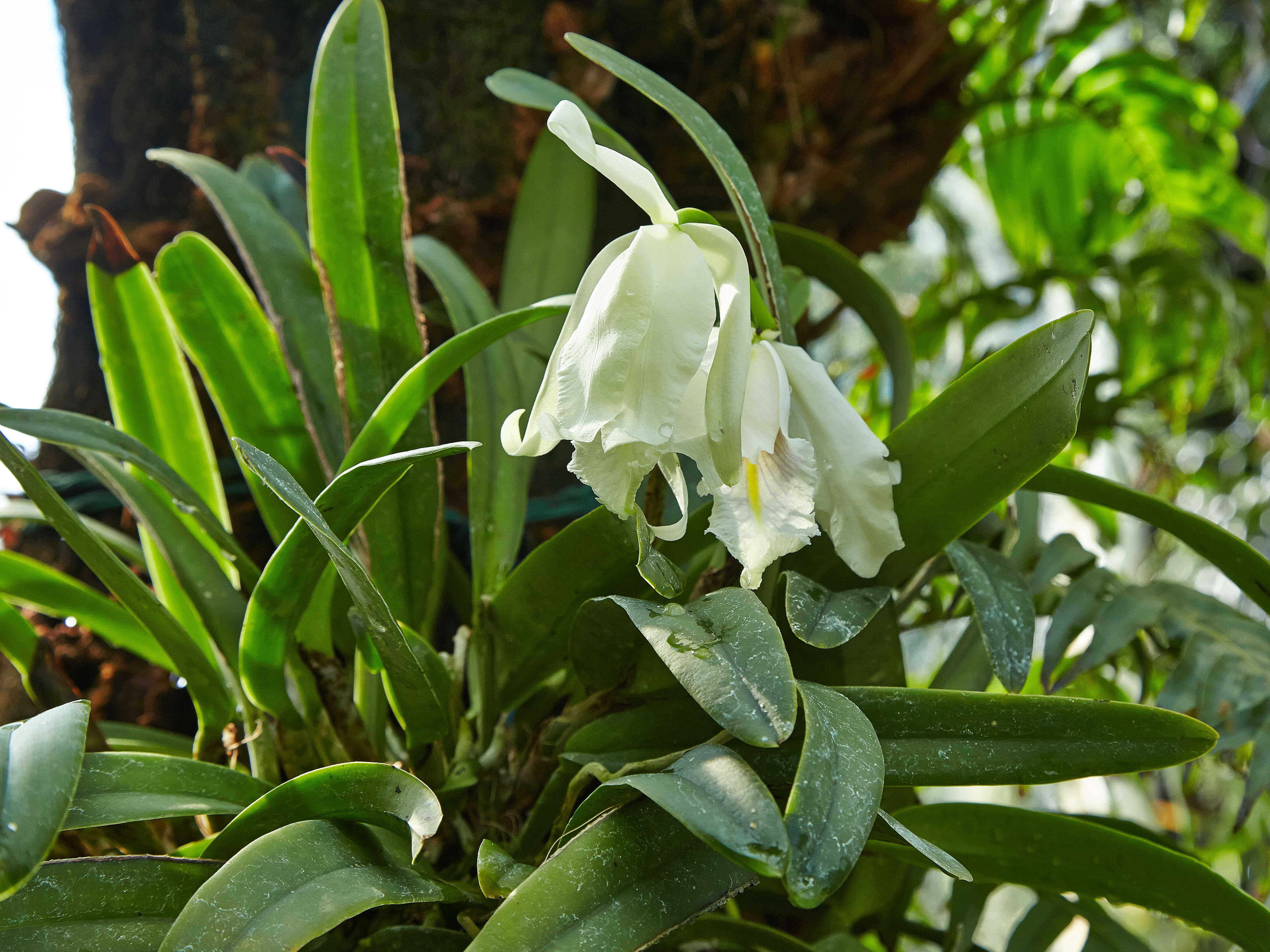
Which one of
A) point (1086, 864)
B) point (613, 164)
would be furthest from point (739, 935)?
point (613, 164)

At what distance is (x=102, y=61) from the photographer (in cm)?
81

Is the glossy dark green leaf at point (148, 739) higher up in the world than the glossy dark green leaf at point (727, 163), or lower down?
lower down

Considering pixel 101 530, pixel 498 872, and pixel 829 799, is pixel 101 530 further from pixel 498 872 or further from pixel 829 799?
pixel 829 799

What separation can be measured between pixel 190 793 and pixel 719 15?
0.81 metres

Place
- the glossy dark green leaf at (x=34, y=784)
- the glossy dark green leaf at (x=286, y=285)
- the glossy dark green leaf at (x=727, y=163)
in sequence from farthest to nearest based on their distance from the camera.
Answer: the glossy dark green leaf at (x=286, y=285)
the glossy dark green leaf at (x=727, y=163)
the glossy dark green leaf at (x=34, y=784)

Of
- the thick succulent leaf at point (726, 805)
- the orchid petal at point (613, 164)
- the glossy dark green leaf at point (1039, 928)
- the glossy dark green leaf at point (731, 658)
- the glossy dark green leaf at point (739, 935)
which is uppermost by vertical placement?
the orchid petal at point (613, 164)

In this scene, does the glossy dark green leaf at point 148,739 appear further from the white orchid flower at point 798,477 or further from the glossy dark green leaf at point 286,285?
the white orchid flower at point 798,477

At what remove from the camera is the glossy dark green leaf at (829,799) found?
27cm

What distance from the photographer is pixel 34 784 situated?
28 centimetres

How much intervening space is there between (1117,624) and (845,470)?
10.6 inches

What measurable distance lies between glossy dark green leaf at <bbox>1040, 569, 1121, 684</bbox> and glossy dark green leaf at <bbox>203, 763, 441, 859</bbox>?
385 millimetres

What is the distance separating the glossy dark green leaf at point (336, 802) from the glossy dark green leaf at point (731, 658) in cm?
11

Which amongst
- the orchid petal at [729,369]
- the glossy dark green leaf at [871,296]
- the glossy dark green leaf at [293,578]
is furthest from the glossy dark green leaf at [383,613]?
the glossy dark green leaf at [871,296]

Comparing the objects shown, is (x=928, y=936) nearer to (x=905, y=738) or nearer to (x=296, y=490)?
(x=905, y=738)
